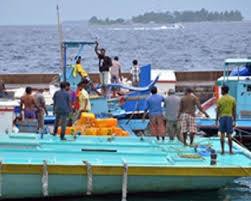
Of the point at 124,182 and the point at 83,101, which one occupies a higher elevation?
the point at 83,101

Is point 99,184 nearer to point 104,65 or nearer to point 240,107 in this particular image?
point 240,107

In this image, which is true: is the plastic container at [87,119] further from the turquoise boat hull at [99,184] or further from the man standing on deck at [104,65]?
the man standing on deck at [104,65]

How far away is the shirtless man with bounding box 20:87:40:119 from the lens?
21672mm

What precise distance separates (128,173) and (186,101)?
10.8 ft

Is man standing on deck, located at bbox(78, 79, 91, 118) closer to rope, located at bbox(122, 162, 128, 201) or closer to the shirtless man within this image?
the shirtless man

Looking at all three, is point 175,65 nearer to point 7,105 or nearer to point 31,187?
point 7,105

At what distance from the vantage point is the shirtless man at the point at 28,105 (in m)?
21.7

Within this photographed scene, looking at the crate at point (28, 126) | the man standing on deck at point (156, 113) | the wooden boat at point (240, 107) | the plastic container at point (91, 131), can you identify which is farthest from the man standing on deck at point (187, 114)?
the wooden boat at point (240, 107)

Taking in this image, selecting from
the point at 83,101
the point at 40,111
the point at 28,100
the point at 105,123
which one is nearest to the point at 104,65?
the point at 83,101

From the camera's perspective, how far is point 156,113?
69.3 feet

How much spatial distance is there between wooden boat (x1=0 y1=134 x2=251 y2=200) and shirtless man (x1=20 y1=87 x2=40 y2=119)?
2.58 m

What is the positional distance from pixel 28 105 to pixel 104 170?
5.25m

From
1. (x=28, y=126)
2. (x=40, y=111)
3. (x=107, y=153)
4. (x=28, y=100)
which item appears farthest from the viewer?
(x=28, y=126)

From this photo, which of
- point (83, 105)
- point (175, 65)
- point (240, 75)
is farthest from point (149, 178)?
point (175, 65)
